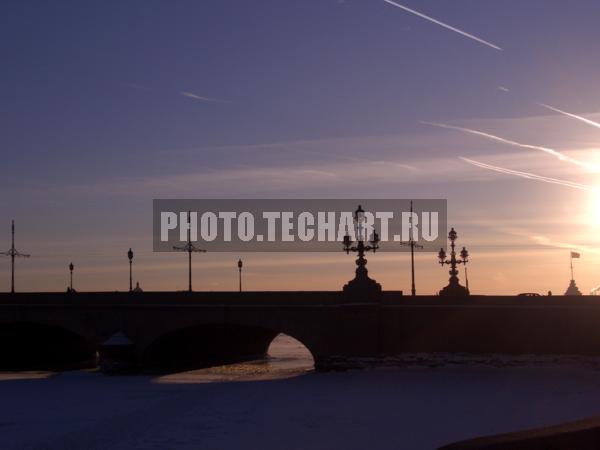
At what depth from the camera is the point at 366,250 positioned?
45.7m

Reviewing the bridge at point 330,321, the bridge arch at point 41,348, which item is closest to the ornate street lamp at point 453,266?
the bridge at point 330,321

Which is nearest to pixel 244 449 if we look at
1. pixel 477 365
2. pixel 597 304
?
pixel 477 365

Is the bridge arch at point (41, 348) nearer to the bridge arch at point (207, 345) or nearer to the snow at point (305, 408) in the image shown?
the bridge arch at point (207, 345)

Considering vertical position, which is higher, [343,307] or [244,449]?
[343,307]

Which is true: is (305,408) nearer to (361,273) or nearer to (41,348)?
(361,273)

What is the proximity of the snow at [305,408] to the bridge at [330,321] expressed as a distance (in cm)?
138

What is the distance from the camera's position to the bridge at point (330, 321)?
4322 centimetres

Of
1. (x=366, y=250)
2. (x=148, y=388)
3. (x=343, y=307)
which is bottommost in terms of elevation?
(x=148, y=388)

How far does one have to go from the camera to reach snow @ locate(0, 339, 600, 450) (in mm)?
25703

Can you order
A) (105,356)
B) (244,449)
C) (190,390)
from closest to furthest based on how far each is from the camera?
(244,449), (190,390), (105,356)

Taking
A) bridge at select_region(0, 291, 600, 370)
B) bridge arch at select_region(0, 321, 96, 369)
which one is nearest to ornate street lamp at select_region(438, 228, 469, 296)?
bridge at select_region(0, 291, 600, 370)

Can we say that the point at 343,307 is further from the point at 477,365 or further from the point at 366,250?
the point at 477,365

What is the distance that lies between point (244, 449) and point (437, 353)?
22.1 meters

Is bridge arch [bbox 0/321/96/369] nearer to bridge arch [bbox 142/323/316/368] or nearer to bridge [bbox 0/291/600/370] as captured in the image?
bridge [bbox 0/291/600/370]
